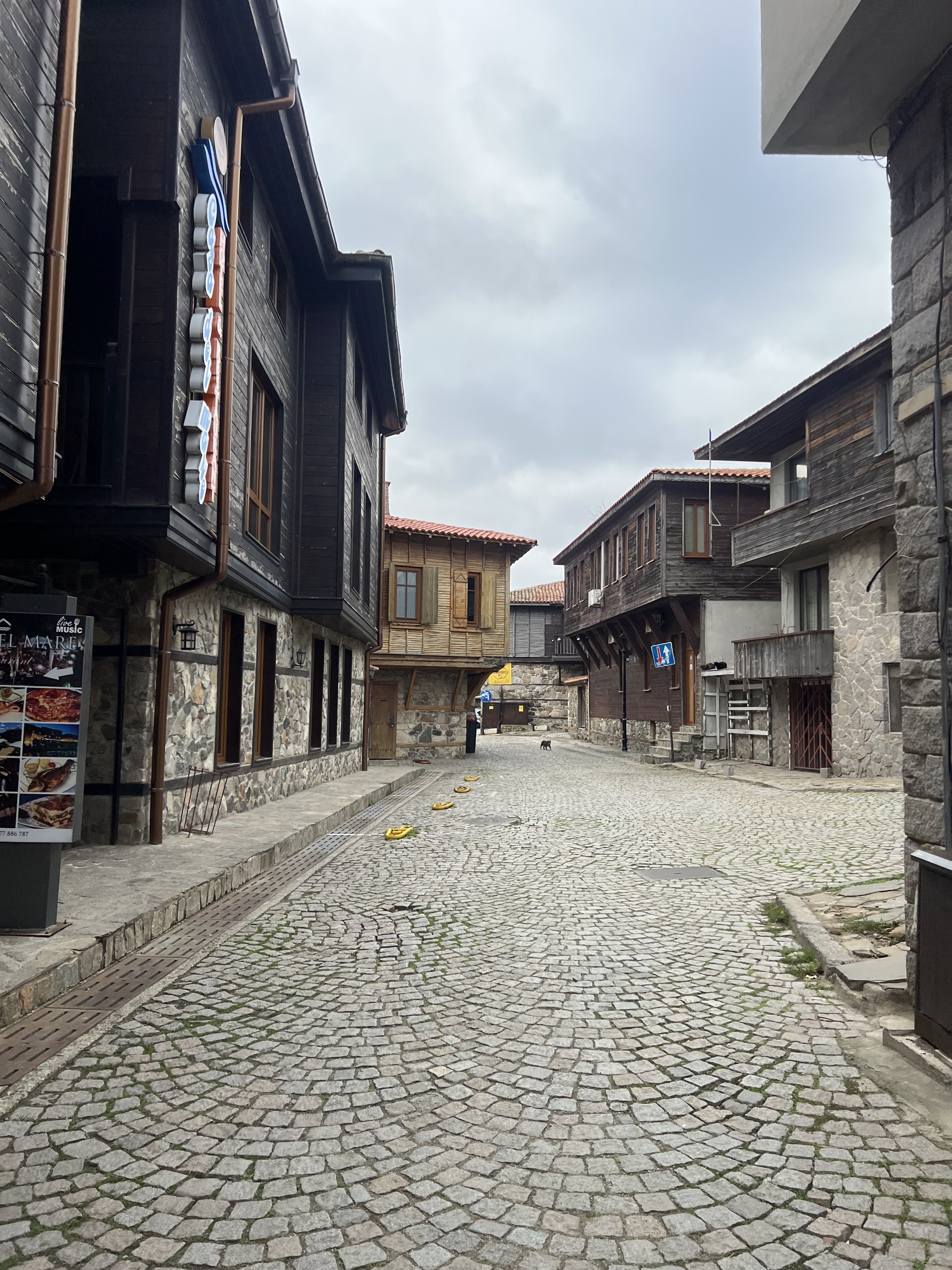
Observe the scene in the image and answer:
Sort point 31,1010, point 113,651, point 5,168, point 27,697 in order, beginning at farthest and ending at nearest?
point 113,651 < point 5,168 < point 27,697 < point 31,1010

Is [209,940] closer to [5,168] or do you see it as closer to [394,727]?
[5,168]

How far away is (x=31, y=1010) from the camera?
4172 mm

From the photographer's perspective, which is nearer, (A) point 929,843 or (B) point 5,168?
(A) point 929,843

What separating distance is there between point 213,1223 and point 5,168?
236 inches

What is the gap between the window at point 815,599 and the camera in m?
20.4

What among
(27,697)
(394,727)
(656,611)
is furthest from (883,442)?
(27,697)

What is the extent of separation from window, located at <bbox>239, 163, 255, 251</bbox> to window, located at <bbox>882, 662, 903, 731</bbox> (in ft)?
46.9

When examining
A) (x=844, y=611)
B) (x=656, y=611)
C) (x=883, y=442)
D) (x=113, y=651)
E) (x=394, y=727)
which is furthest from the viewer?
(x=656, y=611)

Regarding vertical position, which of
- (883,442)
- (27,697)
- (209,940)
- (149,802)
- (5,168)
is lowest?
(209,940)

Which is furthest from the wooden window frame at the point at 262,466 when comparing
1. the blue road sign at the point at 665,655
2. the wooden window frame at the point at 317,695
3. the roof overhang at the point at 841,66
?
the blue road sign at the point at 665,655

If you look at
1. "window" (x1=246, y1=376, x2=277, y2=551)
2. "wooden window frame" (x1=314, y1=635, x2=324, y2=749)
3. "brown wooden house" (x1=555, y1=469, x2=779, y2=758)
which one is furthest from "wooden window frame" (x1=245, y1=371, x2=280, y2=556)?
"brown wooden house" (x1=555, y1=469, x2=779, y2=758)

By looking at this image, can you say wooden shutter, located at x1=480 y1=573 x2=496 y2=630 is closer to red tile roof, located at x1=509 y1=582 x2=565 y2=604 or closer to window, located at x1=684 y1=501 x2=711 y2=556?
window, located at x1=684 y1=501 x2=711 y2=556

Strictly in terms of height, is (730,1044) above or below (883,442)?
below

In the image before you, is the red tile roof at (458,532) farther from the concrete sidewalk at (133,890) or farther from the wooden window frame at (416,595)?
the concrete sidewalk at (133,890)
